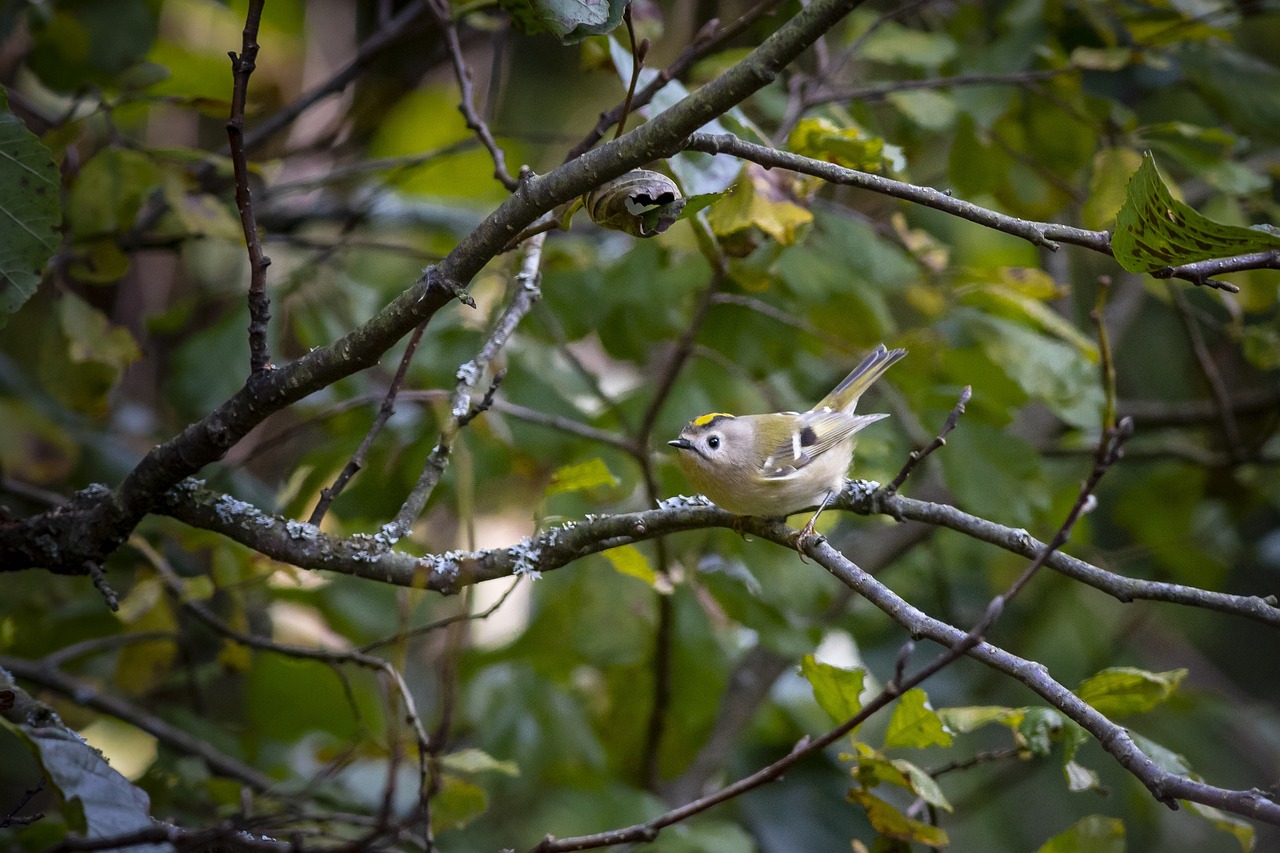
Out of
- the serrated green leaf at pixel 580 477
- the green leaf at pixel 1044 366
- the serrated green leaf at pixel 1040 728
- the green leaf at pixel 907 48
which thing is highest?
the green leaf at pixel 907 48

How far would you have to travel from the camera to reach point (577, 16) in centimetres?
117

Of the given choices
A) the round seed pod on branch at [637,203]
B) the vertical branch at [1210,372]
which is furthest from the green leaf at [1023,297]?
the round seed pod on branch at [637,203]

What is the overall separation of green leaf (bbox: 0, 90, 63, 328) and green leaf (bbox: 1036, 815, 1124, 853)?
5.47 feet

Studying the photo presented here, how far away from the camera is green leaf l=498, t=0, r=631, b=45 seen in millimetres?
1160

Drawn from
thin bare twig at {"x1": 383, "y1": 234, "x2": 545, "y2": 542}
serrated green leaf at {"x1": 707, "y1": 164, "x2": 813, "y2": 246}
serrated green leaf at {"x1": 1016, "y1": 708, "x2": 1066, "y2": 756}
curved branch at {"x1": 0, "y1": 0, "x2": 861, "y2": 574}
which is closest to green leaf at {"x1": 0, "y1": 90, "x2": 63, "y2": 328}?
curved branch at {"x1": 0, "y1": 0, "x2": 861, "y2": 574}

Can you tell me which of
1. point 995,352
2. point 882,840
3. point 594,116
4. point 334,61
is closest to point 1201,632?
point 995,352

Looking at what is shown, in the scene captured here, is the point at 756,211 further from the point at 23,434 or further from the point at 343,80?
the point at 23,434

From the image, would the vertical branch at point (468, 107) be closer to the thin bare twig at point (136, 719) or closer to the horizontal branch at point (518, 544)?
the horizontal branch at point (518, 544)

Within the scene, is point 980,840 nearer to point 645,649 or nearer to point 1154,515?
point 1154,515

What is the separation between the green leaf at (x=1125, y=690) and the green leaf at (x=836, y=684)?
1.10 feet

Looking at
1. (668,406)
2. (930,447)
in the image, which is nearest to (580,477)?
(930,447)

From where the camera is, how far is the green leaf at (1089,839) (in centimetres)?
143

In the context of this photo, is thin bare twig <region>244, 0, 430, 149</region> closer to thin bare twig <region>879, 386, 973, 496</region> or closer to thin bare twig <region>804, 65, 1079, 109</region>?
thin bare twig <region>804, 65, 1079, 109</region>

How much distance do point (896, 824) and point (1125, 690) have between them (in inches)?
15.7
